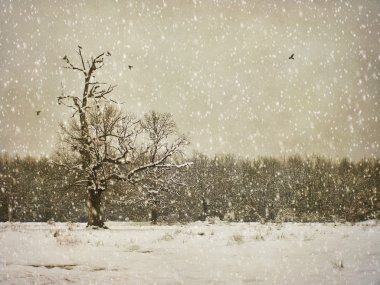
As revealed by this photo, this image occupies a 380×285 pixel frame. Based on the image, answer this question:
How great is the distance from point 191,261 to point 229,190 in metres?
57.4

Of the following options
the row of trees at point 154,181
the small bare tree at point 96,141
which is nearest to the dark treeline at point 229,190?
the row of trees at point 154,181

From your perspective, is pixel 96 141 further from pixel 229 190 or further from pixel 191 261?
pixel 229 190

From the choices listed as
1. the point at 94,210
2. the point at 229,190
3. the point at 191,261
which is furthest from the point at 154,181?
the point at 229,190

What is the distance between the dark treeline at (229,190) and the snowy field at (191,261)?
111 ft

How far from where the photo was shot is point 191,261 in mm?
10031

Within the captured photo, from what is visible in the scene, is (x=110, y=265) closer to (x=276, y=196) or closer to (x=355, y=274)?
(x=355, y=274)

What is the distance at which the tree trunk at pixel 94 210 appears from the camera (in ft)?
74.1

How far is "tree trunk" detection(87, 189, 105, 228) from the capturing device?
22.6 meters

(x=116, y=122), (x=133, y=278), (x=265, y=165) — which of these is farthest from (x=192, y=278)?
(x=265, y=165)

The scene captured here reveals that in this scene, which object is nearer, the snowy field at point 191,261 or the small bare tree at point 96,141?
the snowy field at point 191,261

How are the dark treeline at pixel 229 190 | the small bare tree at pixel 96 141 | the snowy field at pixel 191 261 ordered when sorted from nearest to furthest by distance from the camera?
the snowy field at pixel 191 261 < the small bare tree at pixel 96 141 < the dark treeline at pixel 229 190

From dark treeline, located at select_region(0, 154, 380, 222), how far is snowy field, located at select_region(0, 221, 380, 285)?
3392 centimetres

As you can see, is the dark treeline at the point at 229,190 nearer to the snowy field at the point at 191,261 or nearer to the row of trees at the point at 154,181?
the row of trees at the point at 154,181

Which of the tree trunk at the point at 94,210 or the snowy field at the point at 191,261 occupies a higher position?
the tree trunk at the point at 94,210
